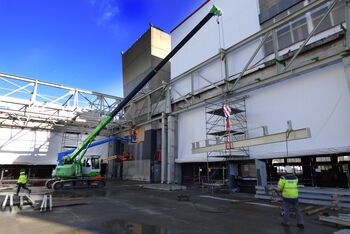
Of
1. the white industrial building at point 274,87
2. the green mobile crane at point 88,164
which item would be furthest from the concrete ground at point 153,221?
the green mobile crane at point 88,164

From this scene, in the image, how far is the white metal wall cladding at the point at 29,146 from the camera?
2423 centimetres

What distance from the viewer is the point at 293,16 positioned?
11.8 meters

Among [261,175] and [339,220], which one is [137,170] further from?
[339,220]

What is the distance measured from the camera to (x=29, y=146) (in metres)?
25.7

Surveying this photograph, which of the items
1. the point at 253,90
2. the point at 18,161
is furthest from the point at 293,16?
the point at 18,161

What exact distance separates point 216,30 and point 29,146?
25.5 meters

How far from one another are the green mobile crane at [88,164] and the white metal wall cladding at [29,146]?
11517mm

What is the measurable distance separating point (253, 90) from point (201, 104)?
452cm

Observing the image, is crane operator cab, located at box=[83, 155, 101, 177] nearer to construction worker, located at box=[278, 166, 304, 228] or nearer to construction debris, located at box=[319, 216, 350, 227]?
construction worker, located at box=[278, 166, 304, 228]

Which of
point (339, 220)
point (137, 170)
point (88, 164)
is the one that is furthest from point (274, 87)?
point (137, 170)

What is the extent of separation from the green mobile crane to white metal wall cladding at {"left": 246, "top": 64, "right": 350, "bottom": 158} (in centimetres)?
681

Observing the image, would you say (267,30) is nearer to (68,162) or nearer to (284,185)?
(284,185)

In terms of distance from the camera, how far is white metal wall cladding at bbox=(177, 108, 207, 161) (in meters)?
18.4

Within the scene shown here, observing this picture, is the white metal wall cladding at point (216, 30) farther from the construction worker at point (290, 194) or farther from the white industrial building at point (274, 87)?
the construction worker at point (290, 194)
